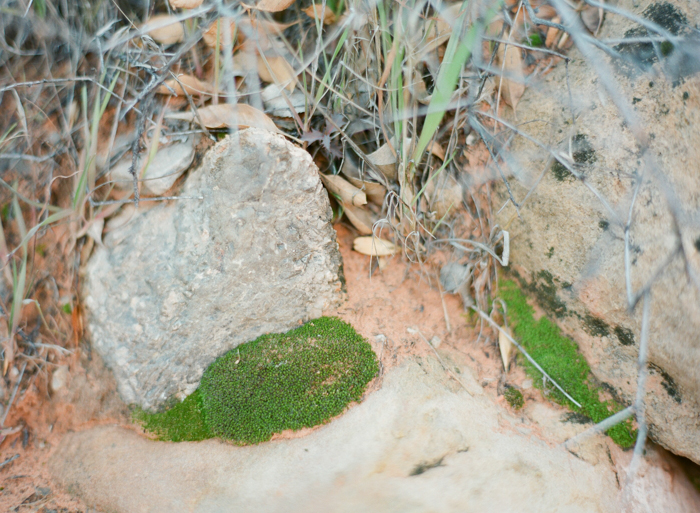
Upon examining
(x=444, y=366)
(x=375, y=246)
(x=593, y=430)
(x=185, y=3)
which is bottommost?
(x=444, y=366)

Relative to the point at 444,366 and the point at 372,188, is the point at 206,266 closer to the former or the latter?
the point at 372,188

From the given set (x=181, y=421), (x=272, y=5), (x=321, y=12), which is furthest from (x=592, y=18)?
(x=181, y=421)

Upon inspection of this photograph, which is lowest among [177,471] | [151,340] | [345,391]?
[177,471]

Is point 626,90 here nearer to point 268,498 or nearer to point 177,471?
point 268,498

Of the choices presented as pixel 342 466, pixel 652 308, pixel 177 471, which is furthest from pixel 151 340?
pixel 652 308

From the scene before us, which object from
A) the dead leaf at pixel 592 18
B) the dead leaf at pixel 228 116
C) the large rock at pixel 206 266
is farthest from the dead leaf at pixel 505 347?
the dead leaf at pixel 228 116

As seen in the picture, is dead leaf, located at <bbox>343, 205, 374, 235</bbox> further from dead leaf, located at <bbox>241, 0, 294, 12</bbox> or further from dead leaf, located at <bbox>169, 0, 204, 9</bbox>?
dead leaf, located at <bbox>169, 0, 204, 9</bbox>
